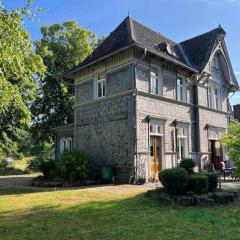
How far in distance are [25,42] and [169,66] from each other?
44.6 ft

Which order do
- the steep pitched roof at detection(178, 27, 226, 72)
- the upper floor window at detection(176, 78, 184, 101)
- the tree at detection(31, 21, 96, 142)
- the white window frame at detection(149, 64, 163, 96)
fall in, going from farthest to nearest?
the tree at detection(31, 21, 96, 142) → the steep pitched roof at detection(178, 27, 226, 72) → the upper floor window at detection(176, 78, 184, 101) → the white window frame at detection(149, 64, 163, 96)

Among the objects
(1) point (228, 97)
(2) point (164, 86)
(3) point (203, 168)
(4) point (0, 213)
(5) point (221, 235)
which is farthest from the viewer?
(1) point (228, 97)

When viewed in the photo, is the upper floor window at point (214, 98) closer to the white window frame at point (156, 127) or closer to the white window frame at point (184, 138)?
the white window frame at point (184, 138)

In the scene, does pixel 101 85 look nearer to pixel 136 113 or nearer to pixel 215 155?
pixel 136 113

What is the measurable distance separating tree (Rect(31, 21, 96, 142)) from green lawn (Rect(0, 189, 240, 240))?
2126 centimetres

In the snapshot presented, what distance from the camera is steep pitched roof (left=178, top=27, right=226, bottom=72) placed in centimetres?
2250

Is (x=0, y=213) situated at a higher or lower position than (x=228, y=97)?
lower

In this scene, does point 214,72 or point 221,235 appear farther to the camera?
point 214,72

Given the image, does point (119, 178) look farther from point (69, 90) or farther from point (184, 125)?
point (69, 90)

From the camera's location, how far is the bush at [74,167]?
1620 centimetres

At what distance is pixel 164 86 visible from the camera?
18969 millimetres

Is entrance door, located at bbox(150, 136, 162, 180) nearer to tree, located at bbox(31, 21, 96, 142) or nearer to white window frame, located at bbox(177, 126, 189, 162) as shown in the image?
white window frame, located at bbox(177, 126, 189, 162)

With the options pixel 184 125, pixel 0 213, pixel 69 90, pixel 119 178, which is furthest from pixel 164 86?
pixel 69 90

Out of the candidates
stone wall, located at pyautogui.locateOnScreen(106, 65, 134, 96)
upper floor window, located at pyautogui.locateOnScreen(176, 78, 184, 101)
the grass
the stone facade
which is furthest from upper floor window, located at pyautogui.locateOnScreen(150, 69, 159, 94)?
the grass
